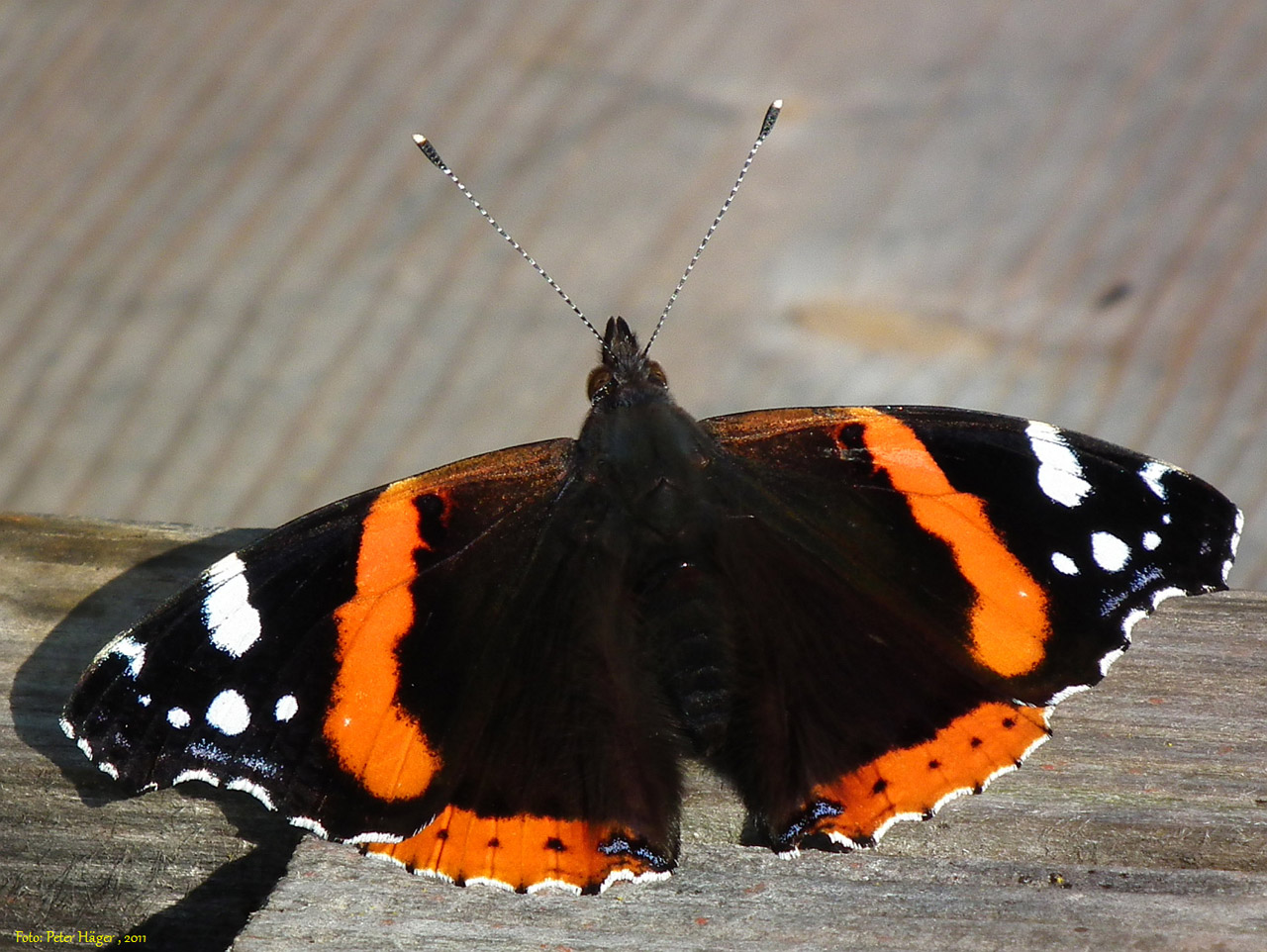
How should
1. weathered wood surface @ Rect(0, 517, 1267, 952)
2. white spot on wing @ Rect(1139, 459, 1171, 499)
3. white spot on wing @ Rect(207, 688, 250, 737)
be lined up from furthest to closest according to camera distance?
white spot on wing @ Rect(1139, 459, 1171, 499) < white spot on wing @ Rect(207, 688, 250, 737) < weathered wood surface @ Rect(0, 517, 1267, 952)

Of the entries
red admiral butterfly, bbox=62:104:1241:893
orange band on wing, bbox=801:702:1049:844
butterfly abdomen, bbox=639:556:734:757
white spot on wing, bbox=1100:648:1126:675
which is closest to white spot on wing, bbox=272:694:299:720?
red admiral butterfly, bbox=62:104:1241:893

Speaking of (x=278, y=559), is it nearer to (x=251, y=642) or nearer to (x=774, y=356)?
(x=251, y=642)

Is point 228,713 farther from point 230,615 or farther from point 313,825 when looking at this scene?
point 313,825

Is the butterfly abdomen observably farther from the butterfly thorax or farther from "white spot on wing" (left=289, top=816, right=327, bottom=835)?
"white spot on wing" (left=289, top=816, right=327, bottom=835)

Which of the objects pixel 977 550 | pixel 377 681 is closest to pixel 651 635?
pixel 377 681

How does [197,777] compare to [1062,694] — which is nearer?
[197,777]

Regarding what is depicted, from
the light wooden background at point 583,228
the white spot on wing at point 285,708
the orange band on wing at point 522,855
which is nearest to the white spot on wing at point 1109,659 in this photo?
the orange band on wing at point 522,855

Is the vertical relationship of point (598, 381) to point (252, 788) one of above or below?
above
